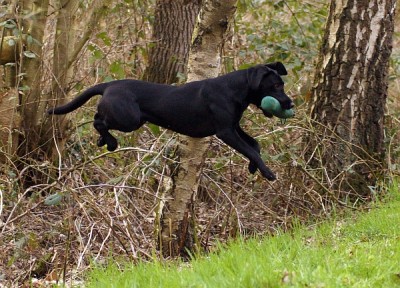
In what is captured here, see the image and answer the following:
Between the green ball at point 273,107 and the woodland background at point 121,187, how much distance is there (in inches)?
59.5

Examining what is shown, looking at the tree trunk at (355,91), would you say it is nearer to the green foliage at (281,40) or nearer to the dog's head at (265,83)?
the green foliage at (281,40)

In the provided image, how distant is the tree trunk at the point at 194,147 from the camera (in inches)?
238

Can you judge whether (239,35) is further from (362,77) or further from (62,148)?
(62,148)

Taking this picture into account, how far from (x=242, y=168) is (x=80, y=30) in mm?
2315

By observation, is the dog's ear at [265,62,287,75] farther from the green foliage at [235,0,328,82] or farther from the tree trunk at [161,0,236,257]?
the green foliage at [235,0,328,82]

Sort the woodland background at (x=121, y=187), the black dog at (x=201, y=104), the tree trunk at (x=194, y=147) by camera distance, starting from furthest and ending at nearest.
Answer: the woodland background at (x=121, y=187), the tree trunk at (x=194, y=147), the black dog at (x=201, y=104)

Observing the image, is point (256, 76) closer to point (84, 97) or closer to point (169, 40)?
point (84, 97)

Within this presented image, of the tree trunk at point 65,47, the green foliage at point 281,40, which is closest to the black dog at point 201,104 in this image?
the tree trunk at point 65,47

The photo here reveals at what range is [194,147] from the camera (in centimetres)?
636

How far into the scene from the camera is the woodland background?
6.53 m

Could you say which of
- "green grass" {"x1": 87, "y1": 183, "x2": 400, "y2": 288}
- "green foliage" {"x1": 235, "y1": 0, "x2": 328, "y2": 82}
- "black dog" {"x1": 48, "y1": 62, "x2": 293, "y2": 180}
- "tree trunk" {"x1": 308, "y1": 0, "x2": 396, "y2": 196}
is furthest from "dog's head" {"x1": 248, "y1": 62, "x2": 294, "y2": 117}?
"green foliage" {"x1": 235, "y1": 0, "x2": 328, "y2": 82}

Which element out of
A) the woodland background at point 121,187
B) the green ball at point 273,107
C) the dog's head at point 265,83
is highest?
the dog's head at point 265,83

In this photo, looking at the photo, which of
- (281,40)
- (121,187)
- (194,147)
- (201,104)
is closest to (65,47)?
(194,147)

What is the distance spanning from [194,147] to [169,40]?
4.57 meters
